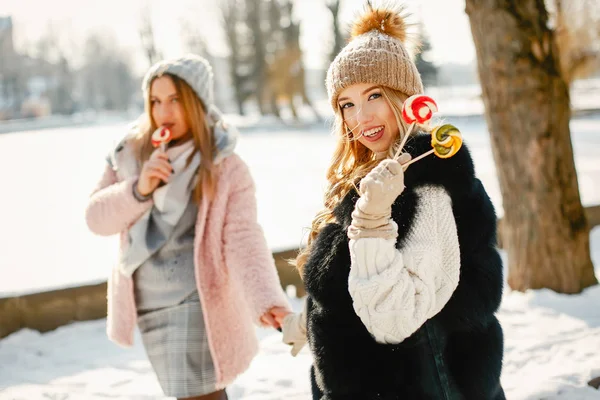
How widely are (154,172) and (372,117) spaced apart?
1.22 m

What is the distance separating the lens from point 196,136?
2.85m

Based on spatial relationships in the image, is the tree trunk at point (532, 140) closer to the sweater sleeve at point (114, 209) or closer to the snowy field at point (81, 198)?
the snowy field at point (81, 198)

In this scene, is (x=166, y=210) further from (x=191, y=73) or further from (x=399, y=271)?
(x=399, y=271)

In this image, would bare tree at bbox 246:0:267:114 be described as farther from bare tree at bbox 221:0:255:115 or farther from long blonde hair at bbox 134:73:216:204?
long blonde hair at bbox 134:73:216:204

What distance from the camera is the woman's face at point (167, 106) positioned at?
280cm

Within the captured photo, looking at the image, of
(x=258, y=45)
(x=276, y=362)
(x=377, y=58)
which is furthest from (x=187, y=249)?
(x=258, y=45)

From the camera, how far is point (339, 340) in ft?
5.71

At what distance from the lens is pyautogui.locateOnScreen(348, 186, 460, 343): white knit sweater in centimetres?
154

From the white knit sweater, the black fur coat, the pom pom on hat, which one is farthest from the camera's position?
the pom pom on hat

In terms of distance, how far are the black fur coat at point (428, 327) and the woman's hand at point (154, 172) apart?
1.19 metres

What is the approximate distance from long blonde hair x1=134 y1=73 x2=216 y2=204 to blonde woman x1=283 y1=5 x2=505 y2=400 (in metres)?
1.00

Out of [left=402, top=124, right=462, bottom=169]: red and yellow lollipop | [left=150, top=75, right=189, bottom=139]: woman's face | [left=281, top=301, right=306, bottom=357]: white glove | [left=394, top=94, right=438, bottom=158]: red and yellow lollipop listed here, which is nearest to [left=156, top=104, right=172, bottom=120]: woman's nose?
[left=150, top=75, right=189, bottom=139]: woman's face

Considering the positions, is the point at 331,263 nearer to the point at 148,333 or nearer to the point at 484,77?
the point at 148,333

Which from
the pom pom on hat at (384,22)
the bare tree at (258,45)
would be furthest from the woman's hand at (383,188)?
the bare tree at (258,45)
